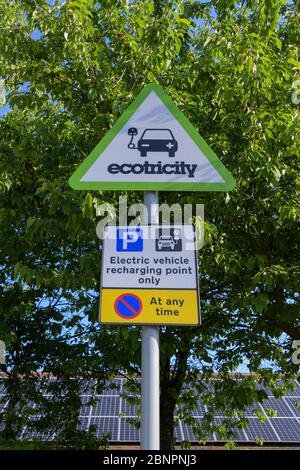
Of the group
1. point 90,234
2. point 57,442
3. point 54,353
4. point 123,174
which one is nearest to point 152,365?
point 123,174

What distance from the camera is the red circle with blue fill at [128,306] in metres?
2.03

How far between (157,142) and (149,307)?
0.78 meters

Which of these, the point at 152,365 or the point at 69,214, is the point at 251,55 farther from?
the point at 152,365

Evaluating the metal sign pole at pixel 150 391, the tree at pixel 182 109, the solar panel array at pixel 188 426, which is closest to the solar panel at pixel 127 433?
the solar panel array at pixel 188 426

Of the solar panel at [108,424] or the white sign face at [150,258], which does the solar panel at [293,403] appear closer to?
the solar panel at [108,424]

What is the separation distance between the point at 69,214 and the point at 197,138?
2.04 m

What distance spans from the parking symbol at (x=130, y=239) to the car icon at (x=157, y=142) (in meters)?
0.38

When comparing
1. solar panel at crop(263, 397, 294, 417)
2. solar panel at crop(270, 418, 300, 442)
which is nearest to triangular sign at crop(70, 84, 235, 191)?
solar panel at crop(270, 418, 300, 442)

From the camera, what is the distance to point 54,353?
673cm

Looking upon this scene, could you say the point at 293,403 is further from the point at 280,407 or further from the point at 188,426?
the point at 188,426

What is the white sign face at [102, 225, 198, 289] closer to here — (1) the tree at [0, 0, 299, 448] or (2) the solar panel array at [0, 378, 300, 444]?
(1) the tree at [0, 0, 299, 448]

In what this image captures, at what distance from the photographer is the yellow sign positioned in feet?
6.65

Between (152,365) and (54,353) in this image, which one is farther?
(54,353)

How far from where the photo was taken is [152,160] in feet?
7.57
